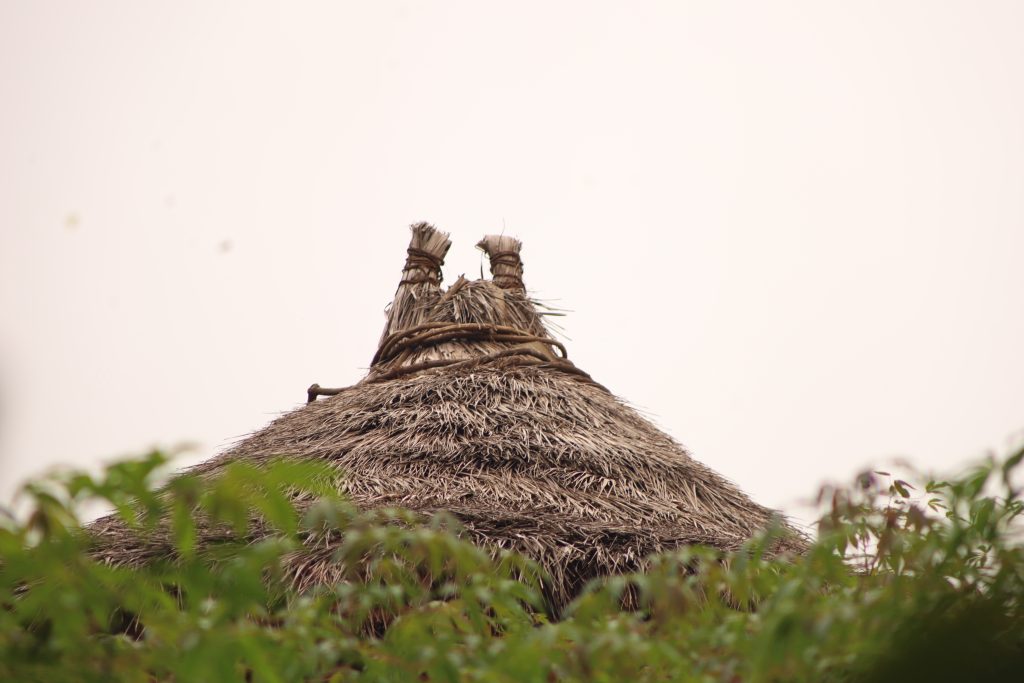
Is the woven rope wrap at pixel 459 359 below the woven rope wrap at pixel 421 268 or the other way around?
below

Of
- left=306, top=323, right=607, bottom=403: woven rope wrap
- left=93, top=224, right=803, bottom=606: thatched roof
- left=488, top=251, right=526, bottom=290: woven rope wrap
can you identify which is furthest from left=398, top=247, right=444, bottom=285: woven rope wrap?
left=306, top=323, right=607, bottom=403: woven rope wrap

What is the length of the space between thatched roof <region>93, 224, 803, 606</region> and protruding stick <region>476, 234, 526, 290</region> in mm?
222

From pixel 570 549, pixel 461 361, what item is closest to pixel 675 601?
pixel 570 549

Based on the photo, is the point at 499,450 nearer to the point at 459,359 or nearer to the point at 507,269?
the point at 459,359

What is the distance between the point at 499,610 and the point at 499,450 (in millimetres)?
1816

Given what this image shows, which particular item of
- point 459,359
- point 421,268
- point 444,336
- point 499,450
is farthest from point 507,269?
point 499,450

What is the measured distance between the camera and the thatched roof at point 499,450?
2695mm

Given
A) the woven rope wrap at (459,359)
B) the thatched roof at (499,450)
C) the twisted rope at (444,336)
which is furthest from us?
the twisted rope at (444,336)

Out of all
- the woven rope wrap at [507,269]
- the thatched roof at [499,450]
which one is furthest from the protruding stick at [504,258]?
the thatched roof at [499,450]

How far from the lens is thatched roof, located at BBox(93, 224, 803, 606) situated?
8.84 ft

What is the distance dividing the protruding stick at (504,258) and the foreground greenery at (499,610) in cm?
336

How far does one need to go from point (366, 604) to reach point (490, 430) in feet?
6.75

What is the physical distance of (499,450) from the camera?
11.1ft

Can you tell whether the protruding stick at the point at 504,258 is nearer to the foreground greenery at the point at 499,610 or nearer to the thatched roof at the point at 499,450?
the thatched roof at the point at 499,450
